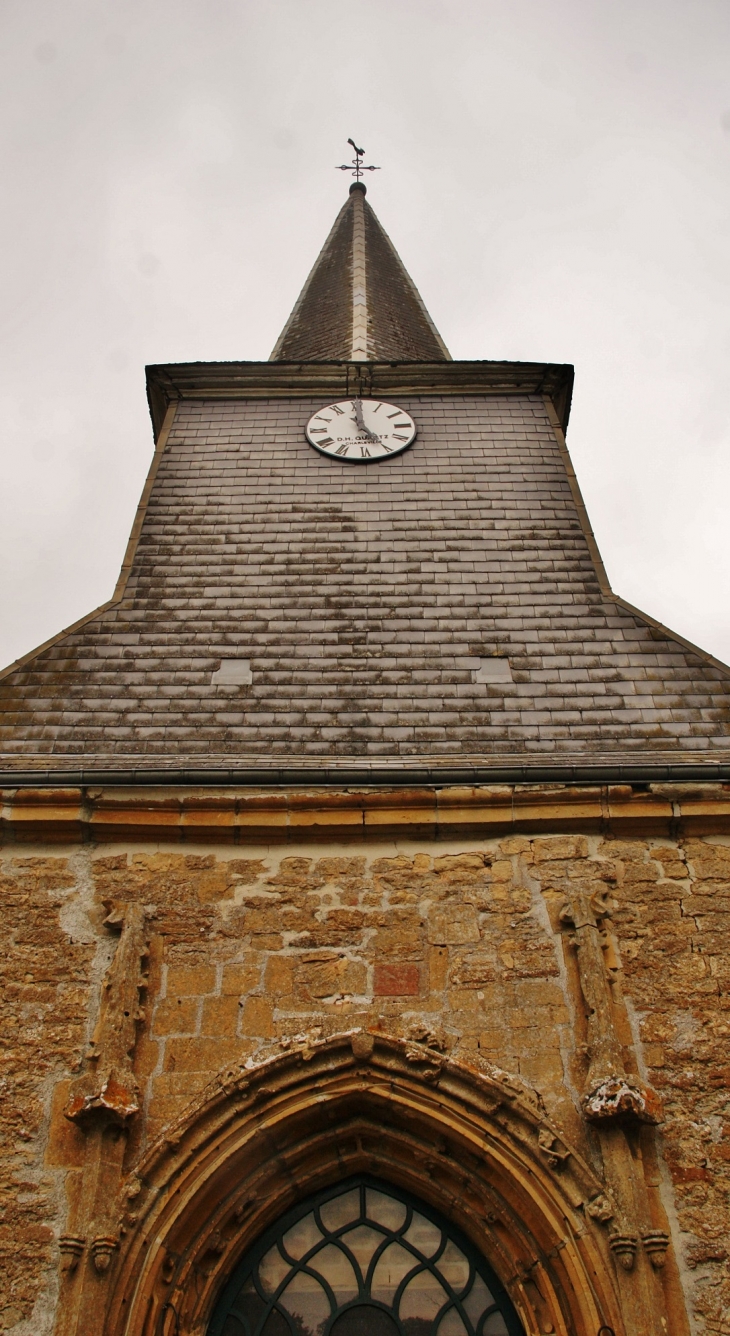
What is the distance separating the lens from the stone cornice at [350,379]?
997cm

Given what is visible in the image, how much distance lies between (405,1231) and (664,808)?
2428 millimetres

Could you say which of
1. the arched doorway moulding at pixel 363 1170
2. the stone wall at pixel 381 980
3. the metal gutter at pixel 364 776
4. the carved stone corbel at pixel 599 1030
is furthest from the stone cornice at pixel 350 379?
the arched doorway moulding at pixel 363 1170

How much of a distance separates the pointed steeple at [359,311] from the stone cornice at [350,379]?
0.88 ft

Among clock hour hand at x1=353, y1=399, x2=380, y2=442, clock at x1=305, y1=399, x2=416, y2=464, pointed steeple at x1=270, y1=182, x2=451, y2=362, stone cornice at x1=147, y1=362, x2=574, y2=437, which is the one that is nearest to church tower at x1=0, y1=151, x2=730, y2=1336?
clock at x1=305, y1=399, x2=416, y2=464

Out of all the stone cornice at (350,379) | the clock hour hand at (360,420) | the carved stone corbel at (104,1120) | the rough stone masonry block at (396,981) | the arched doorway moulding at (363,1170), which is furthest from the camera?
the stone cornice at (350,379)

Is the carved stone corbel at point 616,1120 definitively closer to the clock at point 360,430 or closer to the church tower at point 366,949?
the church tower at point 366,949

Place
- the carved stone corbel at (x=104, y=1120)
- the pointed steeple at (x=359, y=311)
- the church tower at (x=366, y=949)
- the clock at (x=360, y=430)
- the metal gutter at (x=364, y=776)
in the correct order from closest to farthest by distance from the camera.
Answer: the carved stone corbel at (x=104, y=1120)
the church tower at (x=366, y=949)
the metal gutter at (x=364, y=776)
the clock at (x=360, y=430)
the pointed steeple at (x=359, y=311)

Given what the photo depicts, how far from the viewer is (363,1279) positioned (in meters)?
4.87

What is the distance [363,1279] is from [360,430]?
6.53 m

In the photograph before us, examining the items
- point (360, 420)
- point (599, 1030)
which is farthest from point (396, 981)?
point (360, 420)

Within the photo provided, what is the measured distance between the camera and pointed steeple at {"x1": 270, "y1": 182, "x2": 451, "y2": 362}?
11.6 meters

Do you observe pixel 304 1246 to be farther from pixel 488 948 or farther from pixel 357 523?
pixel 357 523

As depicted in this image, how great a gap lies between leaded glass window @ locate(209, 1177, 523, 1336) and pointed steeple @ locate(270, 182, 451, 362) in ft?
24.1

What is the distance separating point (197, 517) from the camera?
336 inches
